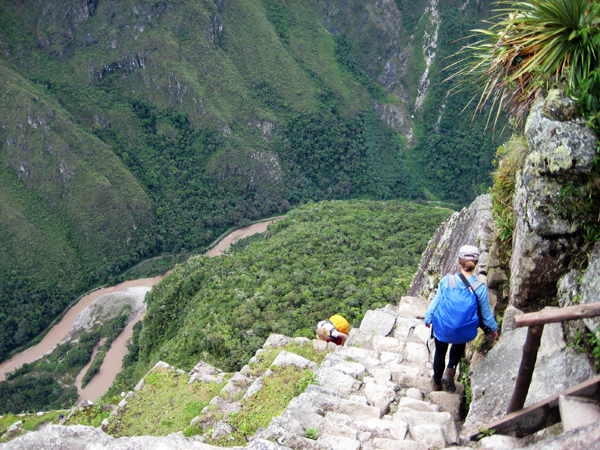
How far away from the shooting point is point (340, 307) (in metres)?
17.1

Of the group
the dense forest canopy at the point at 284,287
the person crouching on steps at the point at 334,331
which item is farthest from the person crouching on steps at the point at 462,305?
the dense forest canopy at the point at 284,287

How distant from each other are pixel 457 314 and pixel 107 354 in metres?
42.3

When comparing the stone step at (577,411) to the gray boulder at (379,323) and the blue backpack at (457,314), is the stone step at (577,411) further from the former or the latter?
the gray boulder at (379,323)

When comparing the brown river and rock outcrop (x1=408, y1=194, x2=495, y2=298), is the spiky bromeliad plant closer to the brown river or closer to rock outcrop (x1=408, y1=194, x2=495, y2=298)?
rock outcrop (x1=408, y1=194, x2=495, y2=298)

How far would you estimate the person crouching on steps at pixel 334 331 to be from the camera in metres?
8.59

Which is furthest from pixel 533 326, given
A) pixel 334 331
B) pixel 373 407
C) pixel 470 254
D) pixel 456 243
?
pixel 456 243

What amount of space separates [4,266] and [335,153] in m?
53.3

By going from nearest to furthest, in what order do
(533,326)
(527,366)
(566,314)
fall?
1. (566,314)
2. (533,326)
3. (527,366)

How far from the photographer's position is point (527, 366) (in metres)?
3.55

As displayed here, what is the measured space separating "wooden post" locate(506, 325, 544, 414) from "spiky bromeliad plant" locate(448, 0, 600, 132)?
3.01 metres

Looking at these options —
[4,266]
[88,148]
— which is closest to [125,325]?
[4,266]

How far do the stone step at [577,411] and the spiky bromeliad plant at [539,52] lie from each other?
134 inches

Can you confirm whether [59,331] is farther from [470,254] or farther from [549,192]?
[549,192]

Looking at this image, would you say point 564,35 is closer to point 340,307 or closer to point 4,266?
point 340,307
